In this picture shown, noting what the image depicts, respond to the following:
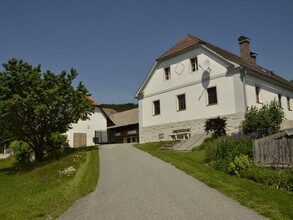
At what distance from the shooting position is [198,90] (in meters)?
24.9

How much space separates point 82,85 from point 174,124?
8415mm

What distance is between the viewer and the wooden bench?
25116 mm

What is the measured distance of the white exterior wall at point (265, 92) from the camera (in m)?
23.2

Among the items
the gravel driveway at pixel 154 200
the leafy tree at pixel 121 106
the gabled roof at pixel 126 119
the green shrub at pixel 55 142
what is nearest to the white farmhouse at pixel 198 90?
the gabled roof at pixel 126 119

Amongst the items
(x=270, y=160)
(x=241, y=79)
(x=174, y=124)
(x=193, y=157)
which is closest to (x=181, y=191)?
(x=270, y=160)

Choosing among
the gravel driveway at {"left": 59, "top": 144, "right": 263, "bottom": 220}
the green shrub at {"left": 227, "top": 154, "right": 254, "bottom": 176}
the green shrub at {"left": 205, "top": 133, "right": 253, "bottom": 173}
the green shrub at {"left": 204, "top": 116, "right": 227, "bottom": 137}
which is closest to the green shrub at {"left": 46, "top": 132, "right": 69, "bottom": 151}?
the green shrub at {"left": 204, "top": 116, "right": 227, "bottom": 137}

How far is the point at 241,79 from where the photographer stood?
22500 mm

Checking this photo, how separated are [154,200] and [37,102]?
575 inches

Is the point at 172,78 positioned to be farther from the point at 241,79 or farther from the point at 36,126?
the point at 36,126

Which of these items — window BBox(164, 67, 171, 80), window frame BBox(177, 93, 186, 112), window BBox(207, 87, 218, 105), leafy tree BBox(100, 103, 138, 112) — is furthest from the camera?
leafy tree BBox(100, 103, 138, 112)

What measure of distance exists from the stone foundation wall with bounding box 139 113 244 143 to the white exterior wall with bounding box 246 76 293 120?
172 cm

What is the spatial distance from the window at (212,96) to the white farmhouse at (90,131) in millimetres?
16718

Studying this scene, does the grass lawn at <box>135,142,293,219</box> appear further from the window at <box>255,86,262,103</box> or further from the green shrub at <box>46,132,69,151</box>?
the green shrub at <box>46,132,69,151</box>

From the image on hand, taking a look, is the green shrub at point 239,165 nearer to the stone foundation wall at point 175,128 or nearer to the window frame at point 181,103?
the stone foundation wall at point 175,128
